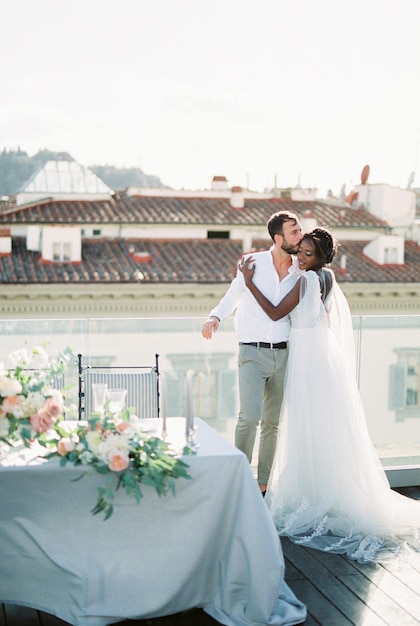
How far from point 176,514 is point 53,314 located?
20.7 m

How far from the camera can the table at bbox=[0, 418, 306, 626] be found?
8.77 ft

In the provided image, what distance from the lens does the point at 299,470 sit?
12.8 ft

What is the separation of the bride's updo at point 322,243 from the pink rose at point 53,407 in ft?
5.56

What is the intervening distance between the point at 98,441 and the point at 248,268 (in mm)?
1637

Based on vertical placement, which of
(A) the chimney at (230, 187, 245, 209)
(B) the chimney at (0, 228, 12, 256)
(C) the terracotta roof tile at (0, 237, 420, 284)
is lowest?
(C) the terracotta roof tile at (0, 237, 420, 284)

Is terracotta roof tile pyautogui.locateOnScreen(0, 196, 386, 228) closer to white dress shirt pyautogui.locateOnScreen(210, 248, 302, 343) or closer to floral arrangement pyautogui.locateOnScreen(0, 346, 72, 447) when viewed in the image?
white dress shirt pyautogui.locateOnScreen(210, 248, 302, 343)

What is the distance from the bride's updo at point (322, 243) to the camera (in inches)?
151

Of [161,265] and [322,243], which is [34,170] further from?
[322,243]

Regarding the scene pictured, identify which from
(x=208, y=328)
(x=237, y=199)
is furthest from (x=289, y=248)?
(x=237, y=199)

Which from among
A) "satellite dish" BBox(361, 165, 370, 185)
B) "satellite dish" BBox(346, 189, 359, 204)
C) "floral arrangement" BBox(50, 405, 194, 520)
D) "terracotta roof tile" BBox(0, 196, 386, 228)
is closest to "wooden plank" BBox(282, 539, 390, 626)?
"floral arrangement" BBox(50, 405, 194, 520)

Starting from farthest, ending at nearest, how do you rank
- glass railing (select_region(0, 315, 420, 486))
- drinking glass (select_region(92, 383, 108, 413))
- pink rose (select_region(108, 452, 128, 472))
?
glass railing (select_region(0, 315, 420, 486)) < drinking glass (select_region(92, 383, 108, 413)) < pink rose (select_region(108, 452, 128, 472))

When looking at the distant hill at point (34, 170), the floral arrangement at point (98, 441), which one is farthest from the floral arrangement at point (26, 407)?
the distant hill at point (34, 170)

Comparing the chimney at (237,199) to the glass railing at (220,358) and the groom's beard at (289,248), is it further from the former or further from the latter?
the groom's beard at (289,248)

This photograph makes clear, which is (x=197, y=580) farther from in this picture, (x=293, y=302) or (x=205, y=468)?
(x=293, y=302)
